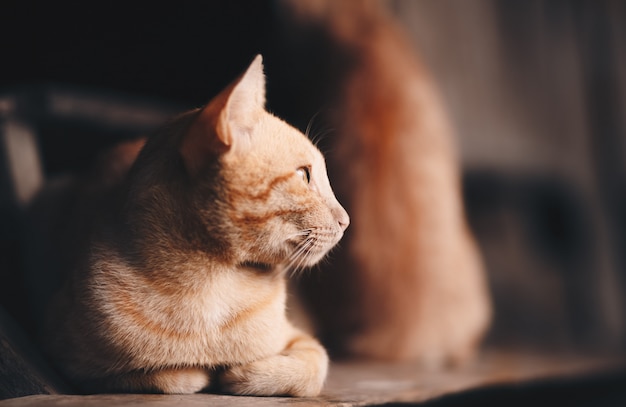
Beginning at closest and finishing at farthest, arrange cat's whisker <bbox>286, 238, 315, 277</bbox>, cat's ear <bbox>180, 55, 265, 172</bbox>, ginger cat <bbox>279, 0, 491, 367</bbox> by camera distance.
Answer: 1. cat's ear <bbox>180, 55, 265, 172</bbox>
2. cat's whisker <bbox>286, 238, 315, 277</bbox>
3. ginger cat <bbox>279, 0, 491, 367</bbox>

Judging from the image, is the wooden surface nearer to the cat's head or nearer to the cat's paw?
the cat's paw

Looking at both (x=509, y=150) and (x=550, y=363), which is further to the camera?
(x=509, y=150)

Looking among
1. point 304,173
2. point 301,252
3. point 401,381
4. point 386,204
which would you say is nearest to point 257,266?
point 301,252

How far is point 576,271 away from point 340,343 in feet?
7.10

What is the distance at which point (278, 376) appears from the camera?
1.19 metres

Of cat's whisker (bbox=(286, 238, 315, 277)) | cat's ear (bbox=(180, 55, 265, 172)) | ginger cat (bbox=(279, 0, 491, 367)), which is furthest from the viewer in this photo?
ginger cat (bbox=(279, 0, 491, 367))

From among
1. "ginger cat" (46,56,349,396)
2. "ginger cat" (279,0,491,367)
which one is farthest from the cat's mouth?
"ginger cat" (279,0,491,367)

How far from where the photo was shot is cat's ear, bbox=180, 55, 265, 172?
1.09 metres

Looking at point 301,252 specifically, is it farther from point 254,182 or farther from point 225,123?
point 225,123

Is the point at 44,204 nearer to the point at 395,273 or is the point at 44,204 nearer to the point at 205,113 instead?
the point at 205,113

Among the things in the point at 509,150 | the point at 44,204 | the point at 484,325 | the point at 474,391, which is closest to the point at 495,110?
the point at 509,150

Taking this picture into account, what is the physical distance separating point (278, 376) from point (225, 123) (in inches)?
18.4

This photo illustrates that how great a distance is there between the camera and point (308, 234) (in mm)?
1192

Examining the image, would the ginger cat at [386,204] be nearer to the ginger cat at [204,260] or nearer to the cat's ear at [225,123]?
the ginger cat at [204,260]
